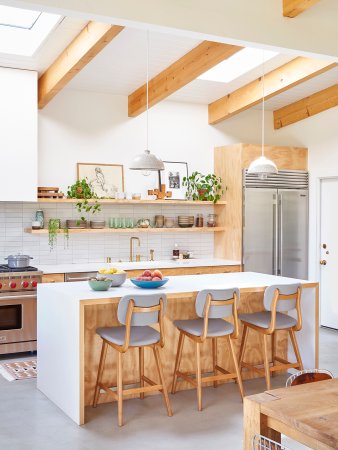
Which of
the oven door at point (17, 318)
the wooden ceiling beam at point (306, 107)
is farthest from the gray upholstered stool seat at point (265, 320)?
the wooden ceiling beam at point (306, 107)

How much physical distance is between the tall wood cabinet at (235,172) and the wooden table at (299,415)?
5159 mm

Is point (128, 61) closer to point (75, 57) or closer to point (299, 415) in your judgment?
point (75, 57)

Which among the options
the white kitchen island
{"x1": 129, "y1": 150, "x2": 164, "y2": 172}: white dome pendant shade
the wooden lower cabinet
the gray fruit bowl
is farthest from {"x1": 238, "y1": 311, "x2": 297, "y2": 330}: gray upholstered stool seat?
the wooden lower cabinet

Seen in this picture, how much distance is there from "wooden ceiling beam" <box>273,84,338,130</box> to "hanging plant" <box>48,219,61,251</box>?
3828 millimetres

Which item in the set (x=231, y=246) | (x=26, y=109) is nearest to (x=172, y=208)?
(x=231, y=246)

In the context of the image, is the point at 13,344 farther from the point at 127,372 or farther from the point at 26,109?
the point at 26,109

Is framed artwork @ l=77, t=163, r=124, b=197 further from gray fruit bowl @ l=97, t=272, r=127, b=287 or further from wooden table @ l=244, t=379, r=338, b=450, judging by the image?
wooden table @ l=244, t=379, r=338, b=450

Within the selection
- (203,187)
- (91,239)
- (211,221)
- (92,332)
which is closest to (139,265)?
(91,239)

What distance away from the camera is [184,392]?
497cm

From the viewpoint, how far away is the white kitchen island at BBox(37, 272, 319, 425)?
4.24 metres

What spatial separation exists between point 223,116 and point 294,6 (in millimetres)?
3622

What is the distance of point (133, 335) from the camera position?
4355mm

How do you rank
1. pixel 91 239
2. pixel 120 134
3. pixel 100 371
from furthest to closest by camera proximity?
pixel 120 134 < pixel 91 239 < pixel 100 371

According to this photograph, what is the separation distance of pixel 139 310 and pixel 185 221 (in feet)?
12.3
